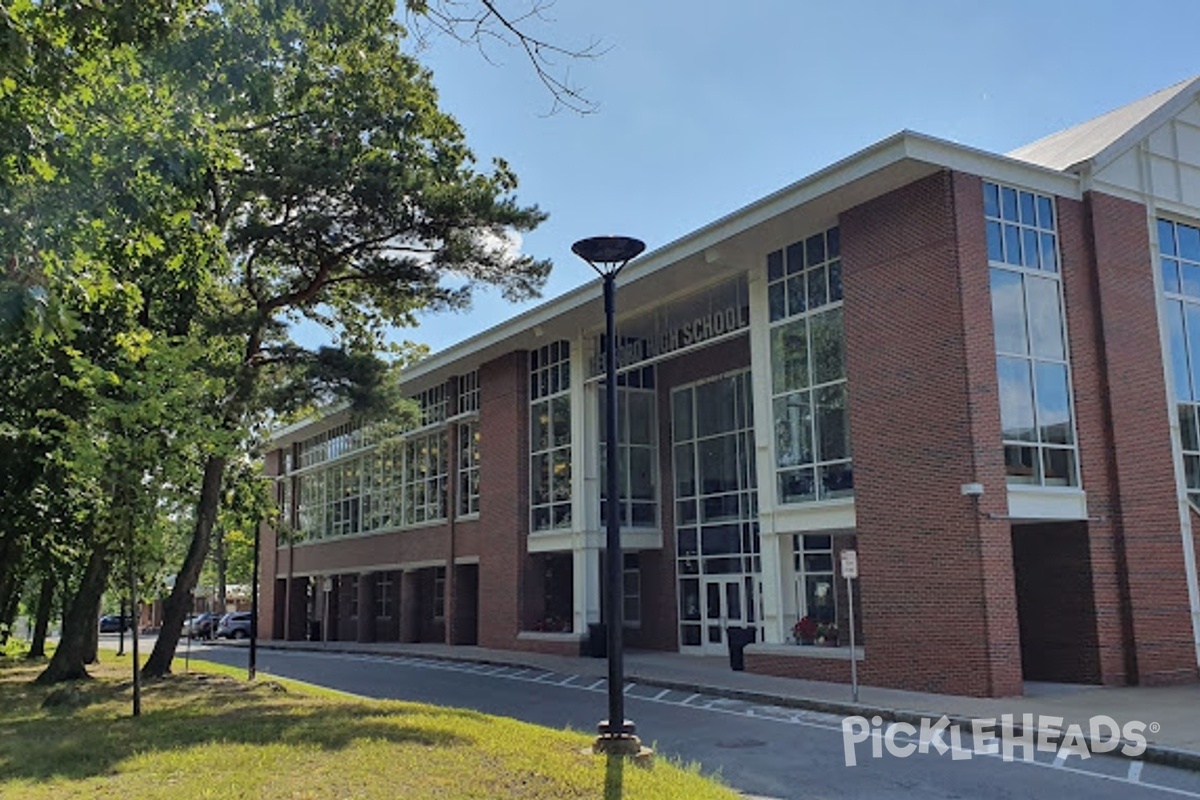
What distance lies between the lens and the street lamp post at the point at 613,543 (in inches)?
384

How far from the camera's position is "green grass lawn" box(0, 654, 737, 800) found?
801 centimetres

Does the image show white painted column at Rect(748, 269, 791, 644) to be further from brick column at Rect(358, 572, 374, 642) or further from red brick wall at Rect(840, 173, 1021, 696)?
brick column at Rect(358, 572, 374, 642)

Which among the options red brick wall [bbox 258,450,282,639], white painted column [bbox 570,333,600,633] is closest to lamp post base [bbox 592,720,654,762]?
white painted column [bbox 570,333,600,633]

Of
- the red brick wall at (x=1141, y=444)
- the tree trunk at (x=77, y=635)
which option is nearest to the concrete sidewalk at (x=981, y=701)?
the red brick wall at (x=1141, y=444)

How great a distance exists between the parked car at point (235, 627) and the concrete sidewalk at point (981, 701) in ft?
108

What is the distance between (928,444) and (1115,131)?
8105 millimetres

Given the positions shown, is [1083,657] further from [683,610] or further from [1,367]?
[1,367]

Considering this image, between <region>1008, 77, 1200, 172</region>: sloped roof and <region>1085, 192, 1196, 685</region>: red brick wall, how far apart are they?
0.97m

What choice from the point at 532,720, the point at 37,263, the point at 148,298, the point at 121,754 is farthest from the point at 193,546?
the point at 37,263

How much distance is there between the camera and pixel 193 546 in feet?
67.2

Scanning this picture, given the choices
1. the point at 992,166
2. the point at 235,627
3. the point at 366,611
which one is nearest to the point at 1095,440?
the point at 992,166

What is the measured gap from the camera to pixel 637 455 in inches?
1137

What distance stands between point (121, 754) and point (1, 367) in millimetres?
10520

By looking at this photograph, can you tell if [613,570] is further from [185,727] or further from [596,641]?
[596,641]
